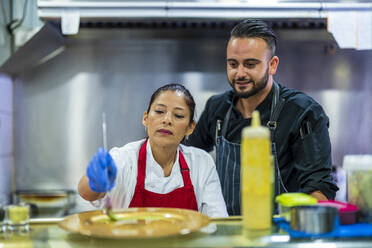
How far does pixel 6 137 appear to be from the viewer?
2504mm

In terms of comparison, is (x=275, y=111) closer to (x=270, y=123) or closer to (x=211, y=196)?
(x=270, y=123)

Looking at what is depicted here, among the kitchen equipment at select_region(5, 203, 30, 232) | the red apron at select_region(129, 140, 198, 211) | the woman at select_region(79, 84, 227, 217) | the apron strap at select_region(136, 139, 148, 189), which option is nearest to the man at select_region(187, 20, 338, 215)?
the woman at select_region(79, 84, 227, 217)

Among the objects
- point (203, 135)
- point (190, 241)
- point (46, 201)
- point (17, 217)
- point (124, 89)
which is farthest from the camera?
point (124, 89)

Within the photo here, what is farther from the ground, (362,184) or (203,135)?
(203,135)

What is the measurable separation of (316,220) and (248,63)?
2.94ft

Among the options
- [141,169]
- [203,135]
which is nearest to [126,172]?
[141,169]

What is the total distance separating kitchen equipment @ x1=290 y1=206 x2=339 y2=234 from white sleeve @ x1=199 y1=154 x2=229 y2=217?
49 cm

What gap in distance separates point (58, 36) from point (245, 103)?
1248mm

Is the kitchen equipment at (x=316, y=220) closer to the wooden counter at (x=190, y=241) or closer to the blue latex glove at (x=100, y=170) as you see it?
the wooden counter at (x=190, y=241)

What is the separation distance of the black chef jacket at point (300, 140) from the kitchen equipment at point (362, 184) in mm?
557

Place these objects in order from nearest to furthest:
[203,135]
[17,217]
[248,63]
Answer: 1. [17,217]
2. [248,63]
3. [203,135]

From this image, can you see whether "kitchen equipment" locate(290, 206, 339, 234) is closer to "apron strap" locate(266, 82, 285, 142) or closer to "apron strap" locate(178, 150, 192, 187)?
"apron strap" locate(178, 150, 192, 187)

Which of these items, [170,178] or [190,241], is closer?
[190,241]

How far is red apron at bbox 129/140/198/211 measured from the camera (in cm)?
143
